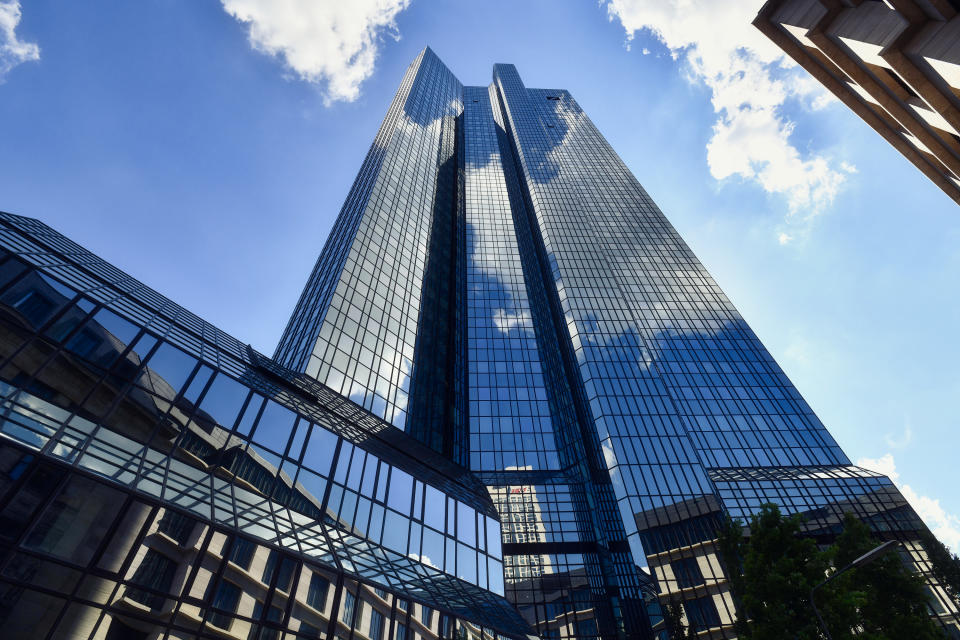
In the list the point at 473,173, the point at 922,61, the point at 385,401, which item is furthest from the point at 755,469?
the point at 473,173

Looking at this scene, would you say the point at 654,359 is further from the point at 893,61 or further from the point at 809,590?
the point at 893,61

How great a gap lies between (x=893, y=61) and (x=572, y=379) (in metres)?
56.7

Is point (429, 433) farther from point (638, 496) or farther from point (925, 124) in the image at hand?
point (925, 124)

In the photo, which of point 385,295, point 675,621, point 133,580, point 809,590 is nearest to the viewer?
point 133,580

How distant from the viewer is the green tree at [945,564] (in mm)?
25484

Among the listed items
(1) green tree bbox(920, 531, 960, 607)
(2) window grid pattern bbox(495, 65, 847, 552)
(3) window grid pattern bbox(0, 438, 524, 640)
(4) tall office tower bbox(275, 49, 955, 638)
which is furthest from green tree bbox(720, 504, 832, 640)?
(2) window grid pattern bbox(495, 65, 847, 552)

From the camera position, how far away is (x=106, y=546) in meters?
12.6

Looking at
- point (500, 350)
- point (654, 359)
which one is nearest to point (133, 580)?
point (500, 350)

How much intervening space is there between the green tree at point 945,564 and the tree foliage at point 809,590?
863cm

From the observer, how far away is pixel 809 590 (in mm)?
16016

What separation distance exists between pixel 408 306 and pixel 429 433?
A: 18.2 meters

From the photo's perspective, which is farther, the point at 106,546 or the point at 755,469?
the point at 755,469

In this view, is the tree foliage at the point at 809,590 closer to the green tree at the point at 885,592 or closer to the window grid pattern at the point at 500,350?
the green tree at the point at 885,592

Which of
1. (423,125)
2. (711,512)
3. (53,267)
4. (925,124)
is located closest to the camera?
(925,124)
